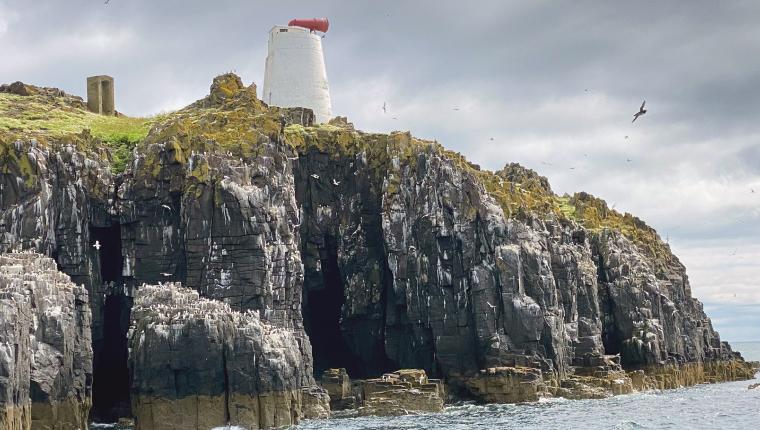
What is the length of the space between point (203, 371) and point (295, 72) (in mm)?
57601

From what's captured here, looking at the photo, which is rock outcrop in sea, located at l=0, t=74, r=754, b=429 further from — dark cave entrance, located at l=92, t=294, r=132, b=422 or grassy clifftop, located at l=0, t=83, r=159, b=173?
grassy clifftop, located at l=0, t=83, r=159, b=173

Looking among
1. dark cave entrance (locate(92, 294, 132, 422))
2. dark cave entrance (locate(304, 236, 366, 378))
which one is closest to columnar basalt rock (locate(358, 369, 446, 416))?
dark cave entrance (locate(304, 236, 366, 378))

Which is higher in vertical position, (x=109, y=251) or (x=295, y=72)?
(x=295, y=72)

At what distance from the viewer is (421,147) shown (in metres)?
118

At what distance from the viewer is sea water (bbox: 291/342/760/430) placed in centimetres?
9006

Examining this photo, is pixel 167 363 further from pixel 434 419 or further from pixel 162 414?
pixel 434 419

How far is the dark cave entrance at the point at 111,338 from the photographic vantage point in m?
103

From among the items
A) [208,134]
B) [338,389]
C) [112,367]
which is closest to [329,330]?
[338,389]

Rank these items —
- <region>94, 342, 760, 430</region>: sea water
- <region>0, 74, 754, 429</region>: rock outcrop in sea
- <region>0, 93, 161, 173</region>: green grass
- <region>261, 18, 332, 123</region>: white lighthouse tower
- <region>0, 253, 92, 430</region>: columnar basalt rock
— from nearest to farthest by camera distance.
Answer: <region>0, 253, 92, 430</region>: columnar basalt rock
<region>0, 74, 754, 429</region>: rock outcrop in sea
<region>94, 342, 760, 430</region>: sea water
<region>0, 93, 161, 173</region>: green grass
<region>261, 18, 332, 123</region>: white lighthouse tower

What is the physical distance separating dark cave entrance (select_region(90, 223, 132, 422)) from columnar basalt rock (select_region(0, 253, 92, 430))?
12.5 metres

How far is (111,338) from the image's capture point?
341 feet

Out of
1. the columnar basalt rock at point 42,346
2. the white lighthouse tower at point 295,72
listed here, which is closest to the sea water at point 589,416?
the columnar basalt rock at point 42,346

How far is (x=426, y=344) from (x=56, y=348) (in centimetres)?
4235

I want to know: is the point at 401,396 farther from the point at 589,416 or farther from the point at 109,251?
the point at 109,251
